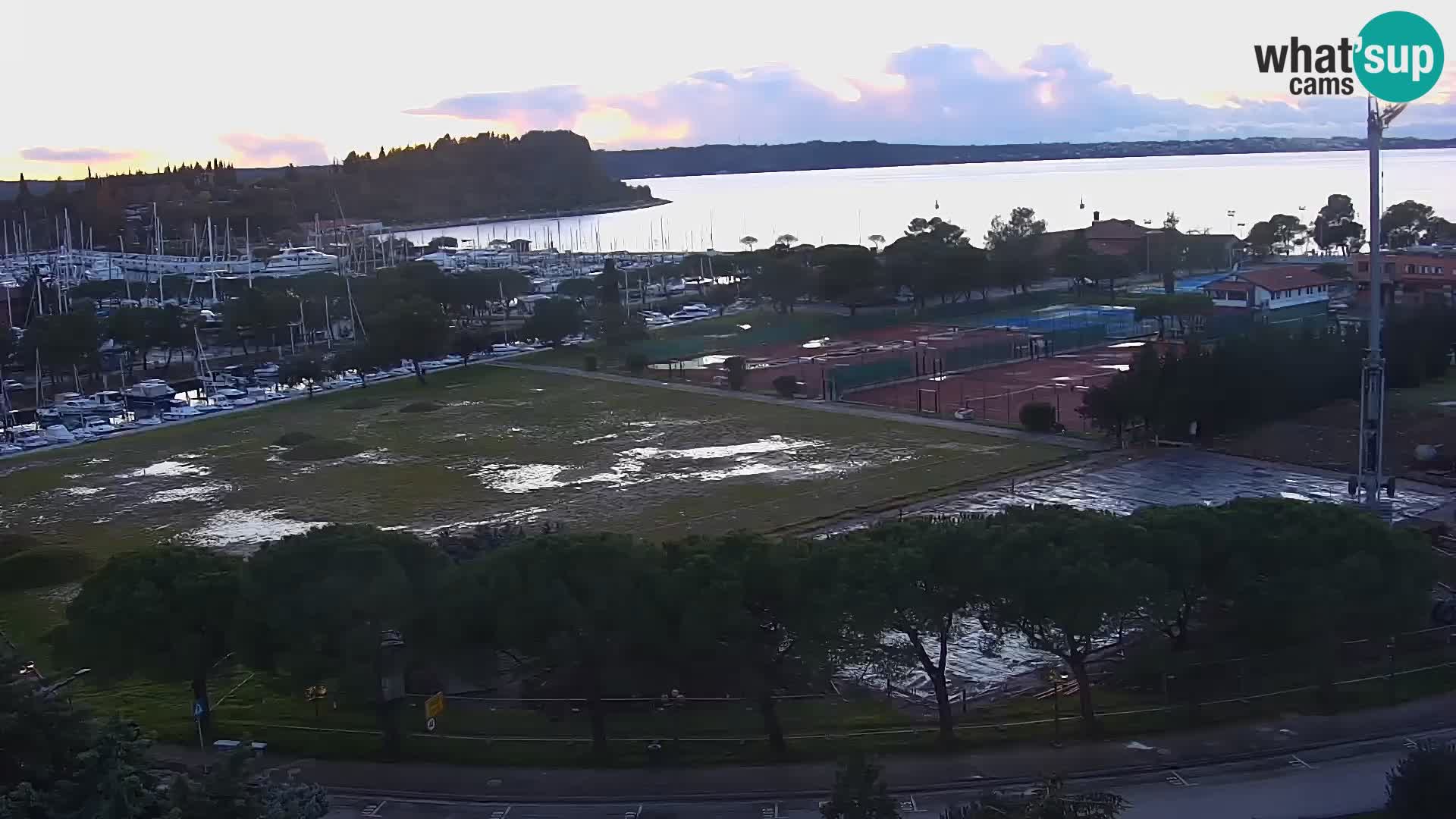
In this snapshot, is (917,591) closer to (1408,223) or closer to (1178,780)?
(1178,780)

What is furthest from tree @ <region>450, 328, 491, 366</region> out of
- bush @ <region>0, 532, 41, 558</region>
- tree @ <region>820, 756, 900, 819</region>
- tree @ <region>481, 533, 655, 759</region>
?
tree @ <region>820, 756, 900, 819</region>

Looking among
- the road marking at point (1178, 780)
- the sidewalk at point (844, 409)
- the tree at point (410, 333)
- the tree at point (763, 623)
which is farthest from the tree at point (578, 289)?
the road marking at point (1178, 780)

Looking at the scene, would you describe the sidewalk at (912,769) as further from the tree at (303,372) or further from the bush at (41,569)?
the tree at (303,372)

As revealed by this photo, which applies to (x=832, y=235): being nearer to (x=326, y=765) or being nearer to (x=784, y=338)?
(x=784, y=338)

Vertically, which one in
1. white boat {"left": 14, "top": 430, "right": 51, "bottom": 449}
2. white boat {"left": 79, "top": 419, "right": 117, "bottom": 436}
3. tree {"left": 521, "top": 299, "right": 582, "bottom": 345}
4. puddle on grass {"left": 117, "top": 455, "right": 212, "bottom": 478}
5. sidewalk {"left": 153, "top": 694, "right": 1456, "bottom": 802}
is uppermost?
tree {"left": 521, "top": 299, "right": 582, "bottom": 345}

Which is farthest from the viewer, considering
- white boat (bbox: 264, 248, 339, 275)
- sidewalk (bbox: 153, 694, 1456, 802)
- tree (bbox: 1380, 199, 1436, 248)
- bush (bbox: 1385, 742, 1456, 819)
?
white boat (bbox: 264, 248, 339, 275)

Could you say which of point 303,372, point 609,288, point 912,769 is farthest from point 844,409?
point 609,288

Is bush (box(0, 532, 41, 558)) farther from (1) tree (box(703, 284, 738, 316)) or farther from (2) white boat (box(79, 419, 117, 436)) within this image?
(1) tree (box(703, 284, 738, 316))

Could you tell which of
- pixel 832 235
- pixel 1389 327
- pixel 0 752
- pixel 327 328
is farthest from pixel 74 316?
pixel 832 235
